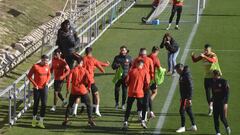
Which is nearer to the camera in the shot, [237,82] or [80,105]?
[80,105]

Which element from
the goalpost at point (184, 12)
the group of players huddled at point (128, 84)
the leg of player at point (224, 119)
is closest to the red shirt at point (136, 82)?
the group of players huddled at point (128, 84)

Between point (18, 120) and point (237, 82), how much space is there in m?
8.14

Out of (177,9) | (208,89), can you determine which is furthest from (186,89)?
(177,9)

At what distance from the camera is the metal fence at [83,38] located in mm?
20288

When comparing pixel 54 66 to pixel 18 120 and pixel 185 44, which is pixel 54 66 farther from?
pixel 185 44

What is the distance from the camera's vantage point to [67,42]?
22781 millimetres

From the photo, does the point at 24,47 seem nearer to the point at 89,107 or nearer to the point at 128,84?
the point at 89,107

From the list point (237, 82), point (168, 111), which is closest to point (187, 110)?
point (168, 111)

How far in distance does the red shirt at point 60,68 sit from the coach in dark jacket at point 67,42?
4.57 ft

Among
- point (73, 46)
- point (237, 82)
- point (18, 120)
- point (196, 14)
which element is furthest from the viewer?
point (196, 14)

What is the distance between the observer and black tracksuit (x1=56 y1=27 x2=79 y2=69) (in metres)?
22.6

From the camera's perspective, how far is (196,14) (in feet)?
123

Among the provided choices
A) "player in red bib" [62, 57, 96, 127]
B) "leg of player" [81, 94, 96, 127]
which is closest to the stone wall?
"leg of player" [81, 94, 96, 127]

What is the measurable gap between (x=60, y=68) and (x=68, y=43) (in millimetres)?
1676
